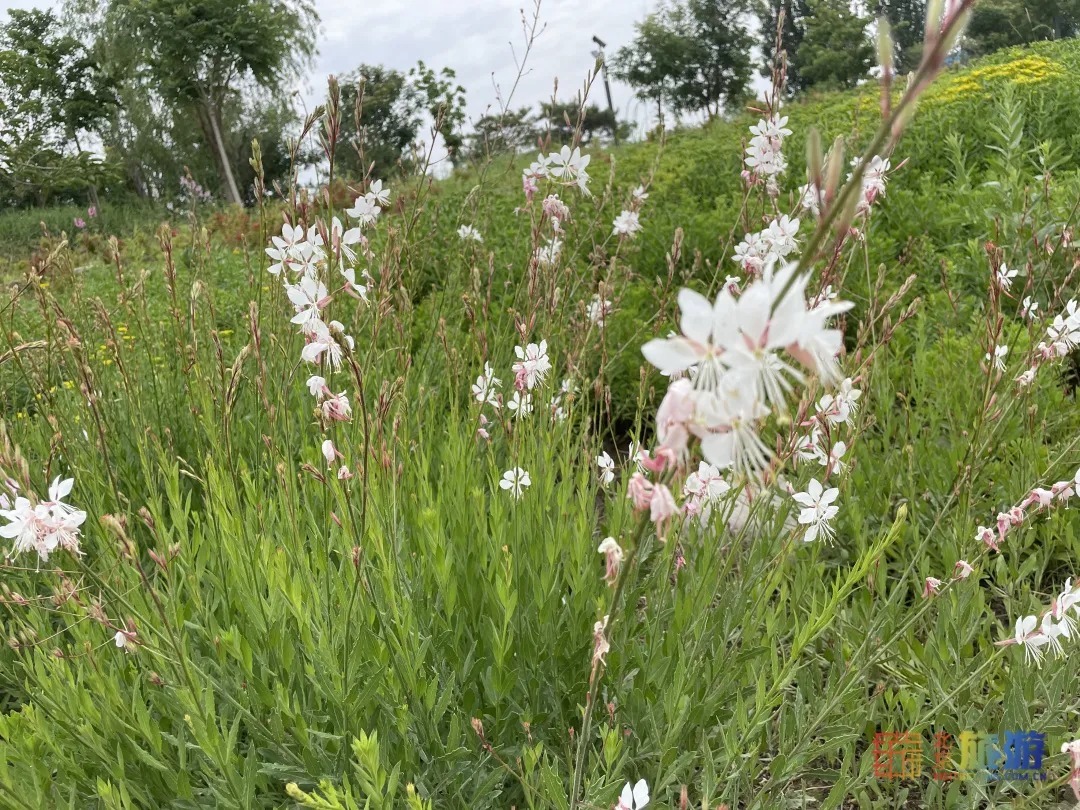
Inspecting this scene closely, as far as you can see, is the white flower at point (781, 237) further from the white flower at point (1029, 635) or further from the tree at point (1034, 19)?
the tree at point (1034, 19)

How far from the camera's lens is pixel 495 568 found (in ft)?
5.91

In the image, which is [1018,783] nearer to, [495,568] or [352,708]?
[495,568]

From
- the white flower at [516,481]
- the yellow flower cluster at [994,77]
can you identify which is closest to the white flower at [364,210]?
the white flower at [516,481]

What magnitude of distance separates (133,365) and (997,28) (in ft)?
143

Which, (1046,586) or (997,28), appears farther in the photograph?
(997,28)

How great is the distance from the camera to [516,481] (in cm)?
206

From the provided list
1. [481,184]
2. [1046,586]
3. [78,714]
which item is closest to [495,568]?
[78,714]

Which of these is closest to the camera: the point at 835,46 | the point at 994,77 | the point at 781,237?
the point at 781,237

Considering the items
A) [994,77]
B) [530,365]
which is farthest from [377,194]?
[994,77]

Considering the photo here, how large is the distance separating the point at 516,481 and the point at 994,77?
33.8 feet

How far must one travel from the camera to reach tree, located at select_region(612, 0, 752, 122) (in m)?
40.1

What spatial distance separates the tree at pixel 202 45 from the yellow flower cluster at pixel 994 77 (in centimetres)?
2231

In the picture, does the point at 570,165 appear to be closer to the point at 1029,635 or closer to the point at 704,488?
the point at 704,488

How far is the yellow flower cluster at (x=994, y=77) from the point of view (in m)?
8.49
